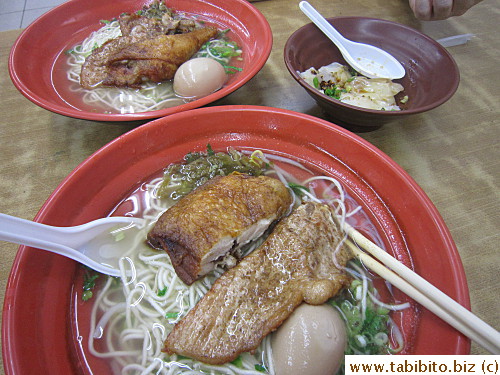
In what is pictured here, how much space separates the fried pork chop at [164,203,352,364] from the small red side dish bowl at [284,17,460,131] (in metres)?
0.71

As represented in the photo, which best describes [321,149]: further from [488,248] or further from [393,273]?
[488,248]

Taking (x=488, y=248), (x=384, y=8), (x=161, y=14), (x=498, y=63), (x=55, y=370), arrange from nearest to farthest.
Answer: (x=55, y=370), (x=488, y=248), (x=498, y=63), (x=161, y=14), (x=384, y=8)

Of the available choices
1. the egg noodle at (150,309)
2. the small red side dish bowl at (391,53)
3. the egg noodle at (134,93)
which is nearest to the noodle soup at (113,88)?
the egg noodle at (134,93)

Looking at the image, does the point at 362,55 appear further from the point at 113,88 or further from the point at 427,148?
the point at 113,88

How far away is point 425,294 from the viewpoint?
1.13 m

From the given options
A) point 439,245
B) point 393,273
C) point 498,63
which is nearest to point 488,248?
point 439,245

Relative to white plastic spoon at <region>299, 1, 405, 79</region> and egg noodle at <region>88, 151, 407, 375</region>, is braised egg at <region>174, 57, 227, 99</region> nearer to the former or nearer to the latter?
white plastic spoon at <region>299, 1, 405, 79</region>

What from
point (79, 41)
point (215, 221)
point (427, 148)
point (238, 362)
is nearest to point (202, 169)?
point (215, 221)

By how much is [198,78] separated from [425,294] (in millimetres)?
1864

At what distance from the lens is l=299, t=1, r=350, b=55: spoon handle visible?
2.27m

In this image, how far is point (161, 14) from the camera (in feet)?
9.17

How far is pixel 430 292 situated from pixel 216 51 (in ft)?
7.63

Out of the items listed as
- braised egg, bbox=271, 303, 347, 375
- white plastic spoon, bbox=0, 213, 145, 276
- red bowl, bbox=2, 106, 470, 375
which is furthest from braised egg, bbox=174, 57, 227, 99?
braised egg, bbox=271, 303, 347, 375

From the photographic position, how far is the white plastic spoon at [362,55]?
88.0 inches
